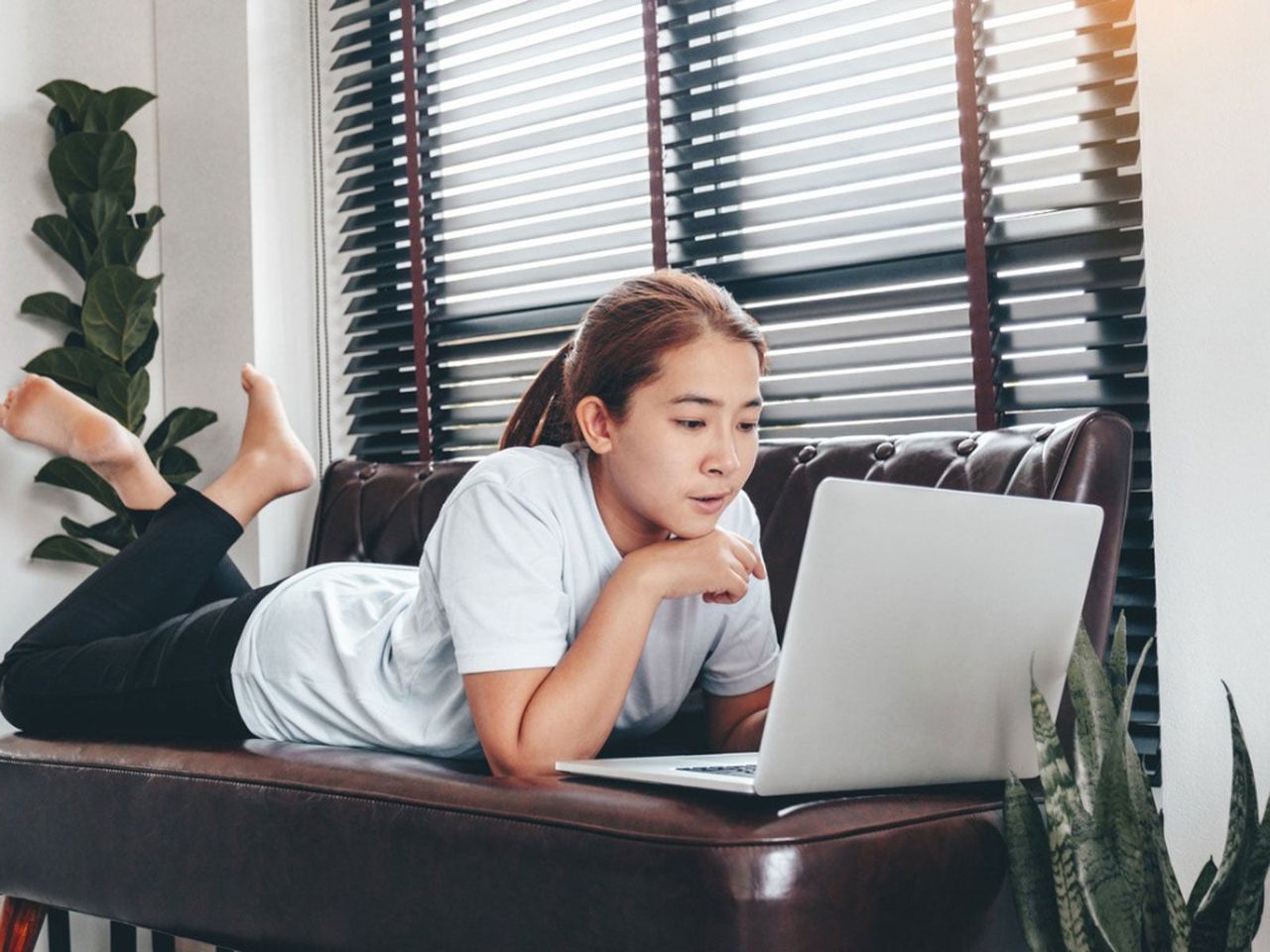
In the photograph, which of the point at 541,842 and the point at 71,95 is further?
the point at 71,95

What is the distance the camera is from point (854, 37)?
2.43 meters

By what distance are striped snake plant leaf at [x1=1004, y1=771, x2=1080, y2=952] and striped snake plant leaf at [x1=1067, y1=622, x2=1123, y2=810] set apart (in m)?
0.06

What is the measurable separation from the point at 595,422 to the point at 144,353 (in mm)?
1672

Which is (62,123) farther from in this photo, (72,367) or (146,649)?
(146,649)

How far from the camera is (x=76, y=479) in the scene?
2.81 metres

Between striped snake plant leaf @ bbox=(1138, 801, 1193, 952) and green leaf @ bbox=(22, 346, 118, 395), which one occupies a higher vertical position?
green leaf @ bbox=(22, 346, 118, 395)

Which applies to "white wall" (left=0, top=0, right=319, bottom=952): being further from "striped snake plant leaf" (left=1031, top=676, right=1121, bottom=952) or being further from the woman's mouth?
"striped snake plant leaf" (left=1031, top=676, right=1121, bottom=952)

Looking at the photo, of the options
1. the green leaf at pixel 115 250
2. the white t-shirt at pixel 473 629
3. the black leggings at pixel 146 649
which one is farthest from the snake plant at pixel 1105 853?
the green leaf at pixel 115 250

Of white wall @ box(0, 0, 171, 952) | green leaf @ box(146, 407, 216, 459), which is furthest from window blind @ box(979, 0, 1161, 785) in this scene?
white wall @ box(0, 0, 171, 952)

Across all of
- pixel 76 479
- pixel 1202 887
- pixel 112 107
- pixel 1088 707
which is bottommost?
pixel 1202 887

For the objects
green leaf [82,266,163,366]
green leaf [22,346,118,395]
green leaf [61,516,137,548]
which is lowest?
green leaf [61,516,137,548]

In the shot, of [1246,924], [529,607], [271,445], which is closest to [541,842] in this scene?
[529,607]

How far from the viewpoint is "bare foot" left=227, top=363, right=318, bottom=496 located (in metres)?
2.41

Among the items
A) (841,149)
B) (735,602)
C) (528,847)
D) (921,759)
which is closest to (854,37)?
(841,149)
